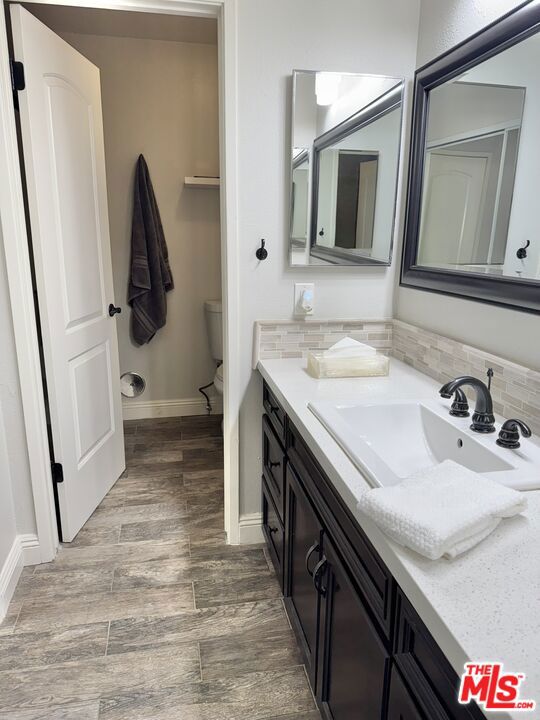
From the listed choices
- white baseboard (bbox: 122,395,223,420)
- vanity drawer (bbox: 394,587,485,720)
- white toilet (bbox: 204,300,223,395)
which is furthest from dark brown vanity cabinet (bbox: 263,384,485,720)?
white baseboard (bbox: 122,395,223,420)

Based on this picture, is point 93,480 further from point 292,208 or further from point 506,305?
point 506,305

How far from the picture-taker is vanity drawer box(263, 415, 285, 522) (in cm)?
172

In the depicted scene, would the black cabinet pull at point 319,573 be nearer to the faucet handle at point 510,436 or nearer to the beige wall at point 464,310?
the faucet handle at point 510,436

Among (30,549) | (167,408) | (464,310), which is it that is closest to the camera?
(464,310)

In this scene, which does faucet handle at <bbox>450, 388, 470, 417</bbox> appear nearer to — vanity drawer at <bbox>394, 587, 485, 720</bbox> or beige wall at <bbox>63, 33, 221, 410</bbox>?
vanity drawer at <bbox>394, 587, 485, 720</bbox>

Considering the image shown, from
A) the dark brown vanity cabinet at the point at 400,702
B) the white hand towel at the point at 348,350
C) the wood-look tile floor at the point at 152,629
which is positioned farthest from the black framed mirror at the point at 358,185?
the dark brown vanity cabinet at the point at 400,702

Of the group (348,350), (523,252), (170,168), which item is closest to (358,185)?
(348,350)

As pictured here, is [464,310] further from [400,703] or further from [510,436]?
[400,703]

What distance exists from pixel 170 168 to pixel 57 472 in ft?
7.17

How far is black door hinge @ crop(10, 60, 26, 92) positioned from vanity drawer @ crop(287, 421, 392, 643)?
1638mm

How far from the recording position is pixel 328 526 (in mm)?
1183

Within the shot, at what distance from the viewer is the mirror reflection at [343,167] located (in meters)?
1.85

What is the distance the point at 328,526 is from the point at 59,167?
1795mm

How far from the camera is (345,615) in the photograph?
109 centimetres
